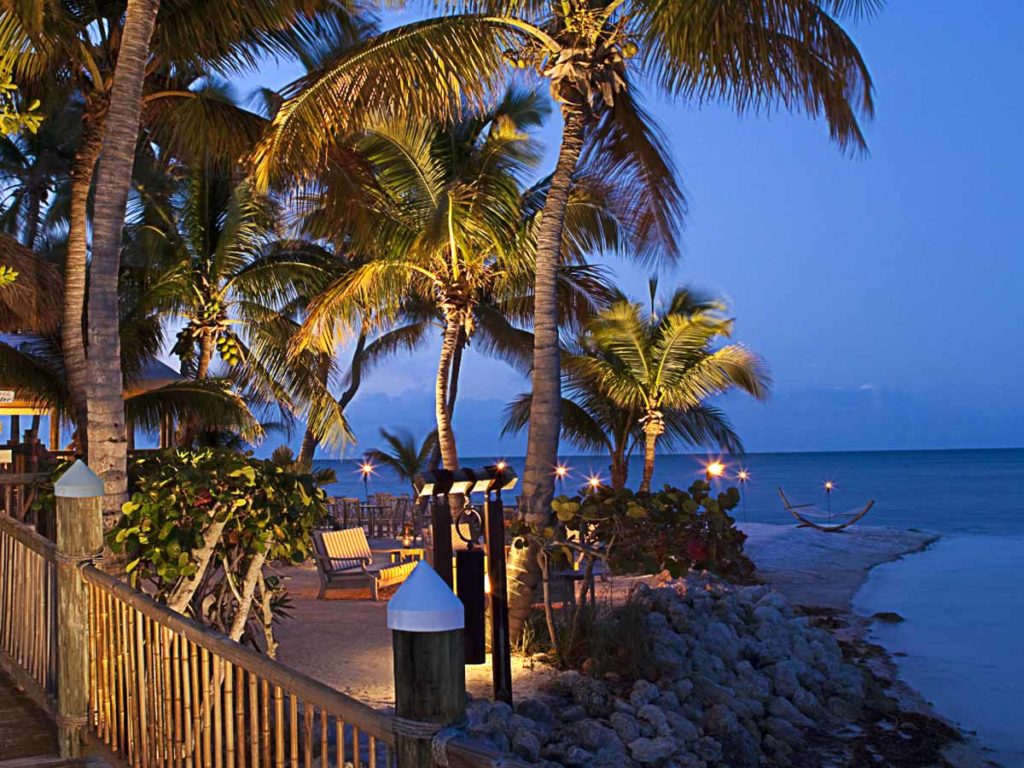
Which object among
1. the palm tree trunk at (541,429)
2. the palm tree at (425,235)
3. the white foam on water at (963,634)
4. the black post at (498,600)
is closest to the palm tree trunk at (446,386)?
the palm tree at (425,235)

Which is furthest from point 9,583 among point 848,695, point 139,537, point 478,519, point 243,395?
point 243,395

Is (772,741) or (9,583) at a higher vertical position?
(9,583)

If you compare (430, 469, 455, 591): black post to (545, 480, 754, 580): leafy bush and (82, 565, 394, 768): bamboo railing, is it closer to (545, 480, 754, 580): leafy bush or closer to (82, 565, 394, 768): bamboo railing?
(545, 480, 754, 580): leafy bush

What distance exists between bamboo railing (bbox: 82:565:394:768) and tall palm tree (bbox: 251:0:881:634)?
15.0 feet

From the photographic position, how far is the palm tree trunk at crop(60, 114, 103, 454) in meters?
8.96

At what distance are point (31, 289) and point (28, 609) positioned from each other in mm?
5906

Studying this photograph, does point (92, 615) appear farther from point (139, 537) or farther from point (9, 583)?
point (9, 583)

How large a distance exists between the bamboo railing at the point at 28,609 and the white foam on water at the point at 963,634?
8198mm

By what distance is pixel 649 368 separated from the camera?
19938 millimetres

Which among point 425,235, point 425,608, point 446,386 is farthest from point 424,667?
point 446,386

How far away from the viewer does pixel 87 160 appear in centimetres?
963

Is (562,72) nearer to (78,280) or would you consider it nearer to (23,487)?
(78,280)

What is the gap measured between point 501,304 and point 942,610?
32.6 feet

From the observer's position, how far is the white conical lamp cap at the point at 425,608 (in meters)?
2.41
